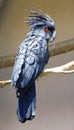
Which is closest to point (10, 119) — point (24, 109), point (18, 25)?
point (18, 25)

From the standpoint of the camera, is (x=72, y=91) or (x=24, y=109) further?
(x=72, y=91)

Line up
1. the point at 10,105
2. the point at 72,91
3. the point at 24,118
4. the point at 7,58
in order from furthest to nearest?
the point at 10,105
the point at 72,91
the point at 7,58
the point at 24,118

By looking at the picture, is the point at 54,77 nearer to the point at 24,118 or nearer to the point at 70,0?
the point at 70,0

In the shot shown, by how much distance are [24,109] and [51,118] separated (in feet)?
4.36

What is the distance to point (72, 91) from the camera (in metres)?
3.07

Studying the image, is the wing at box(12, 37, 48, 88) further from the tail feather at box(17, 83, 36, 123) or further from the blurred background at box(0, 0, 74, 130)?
the blurred background at box(0, 0, 74, 130)

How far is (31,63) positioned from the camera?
198 cm

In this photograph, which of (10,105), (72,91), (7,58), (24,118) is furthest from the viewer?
(10,105)

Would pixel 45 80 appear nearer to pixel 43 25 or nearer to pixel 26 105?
pixel 43 25

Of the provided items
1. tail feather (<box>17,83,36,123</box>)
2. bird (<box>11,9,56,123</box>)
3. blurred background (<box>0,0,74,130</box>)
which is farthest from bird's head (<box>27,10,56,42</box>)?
blurred background (<box>0,0,74,130</box>)

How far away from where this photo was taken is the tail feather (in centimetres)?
180

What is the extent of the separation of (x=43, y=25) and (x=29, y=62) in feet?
0.89

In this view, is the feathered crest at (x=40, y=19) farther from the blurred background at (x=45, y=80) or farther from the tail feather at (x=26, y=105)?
the blurred background at (x=45, y=80)

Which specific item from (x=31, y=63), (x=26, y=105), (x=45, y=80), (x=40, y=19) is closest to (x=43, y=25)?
(x=40, y=19)
